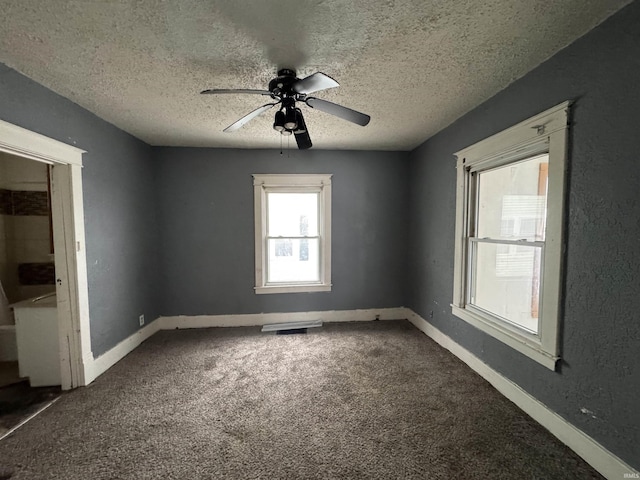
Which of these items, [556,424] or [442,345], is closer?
[556,424]

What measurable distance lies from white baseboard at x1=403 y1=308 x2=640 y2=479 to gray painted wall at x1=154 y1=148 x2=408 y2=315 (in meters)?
1.52

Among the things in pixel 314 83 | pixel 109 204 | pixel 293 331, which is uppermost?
pixel 314 83

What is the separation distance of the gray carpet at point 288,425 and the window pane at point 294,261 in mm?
1254

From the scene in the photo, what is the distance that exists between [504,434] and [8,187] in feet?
17.5

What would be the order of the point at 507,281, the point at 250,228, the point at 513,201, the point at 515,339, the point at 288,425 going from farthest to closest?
the point at 250,228 < the point at 507,281 < the point at 513,201 < the point at 515,339 < the point at 288,425

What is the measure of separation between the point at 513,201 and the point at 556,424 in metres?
1.69

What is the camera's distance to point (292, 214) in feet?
12.5

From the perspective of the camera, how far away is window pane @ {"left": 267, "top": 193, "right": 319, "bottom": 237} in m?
3.78

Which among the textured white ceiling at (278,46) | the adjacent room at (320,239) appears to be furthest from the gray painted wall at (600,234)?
the textured white ceiling at (278,46)

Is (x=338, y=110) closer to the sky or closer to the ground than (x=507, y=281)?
closer to the sky

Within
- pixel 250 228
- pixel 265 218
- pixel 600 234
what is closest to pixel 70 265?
pixel 250 228

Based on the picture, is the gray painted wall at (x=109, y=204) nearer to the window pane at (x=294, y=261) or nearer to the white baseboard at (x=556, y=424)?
the window pane at (x=294, y=261)

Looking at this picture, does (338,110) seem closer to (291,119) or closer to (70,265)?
(291,119)

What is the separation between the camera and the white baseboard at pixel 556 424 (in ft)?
4.63
